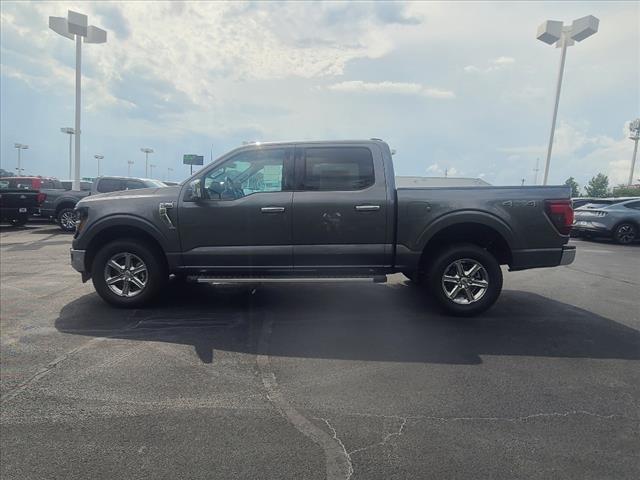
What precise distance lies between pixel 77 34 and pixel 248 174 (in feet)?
65.1

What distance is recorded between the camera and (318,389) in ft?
11.2

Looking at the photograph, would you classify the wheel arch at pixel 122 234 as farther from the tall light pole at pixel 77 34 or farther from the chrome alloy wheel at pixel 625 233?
the tall light pole at pixel 77 34

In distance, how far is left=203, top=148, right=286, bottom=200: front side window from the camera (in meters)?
5.27

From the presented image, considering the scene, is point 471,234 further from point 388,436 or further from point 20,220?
point 20,220

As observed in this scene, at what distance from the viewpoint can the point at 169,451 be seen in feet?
8.56

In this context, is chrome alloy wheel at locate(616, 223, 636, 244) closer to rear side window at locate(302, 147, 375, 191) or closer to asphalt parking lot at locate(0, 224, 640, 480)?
asphalt parking lot at locate(0, 224, 640, 480)

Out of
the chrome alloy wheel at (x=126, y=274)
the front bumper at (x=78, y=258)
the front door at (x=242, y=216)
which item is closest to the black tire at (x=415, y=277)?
the front door at (x=242, y=216)

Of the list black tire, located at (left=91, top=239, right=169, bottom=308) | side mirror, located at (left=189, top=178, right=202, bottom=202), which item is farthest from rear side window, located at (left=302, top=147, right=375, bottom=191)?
black tire, located at (left=91, top=239, right=169, bottom=308)

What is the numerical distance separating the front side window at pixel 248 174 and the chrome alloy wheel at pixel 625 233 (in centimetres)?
1319

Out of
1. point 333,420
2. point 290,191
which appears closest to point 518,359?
point 333,420

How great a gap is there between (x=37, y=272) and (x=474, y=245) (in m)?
7.66

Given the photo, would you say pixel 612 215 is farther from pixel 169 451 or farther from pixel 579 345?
pixel 169 451

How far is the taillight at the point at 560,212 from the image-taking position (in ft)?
16.5

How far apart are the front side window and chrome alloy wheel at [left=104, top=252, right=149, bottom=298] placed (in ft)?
4.53
